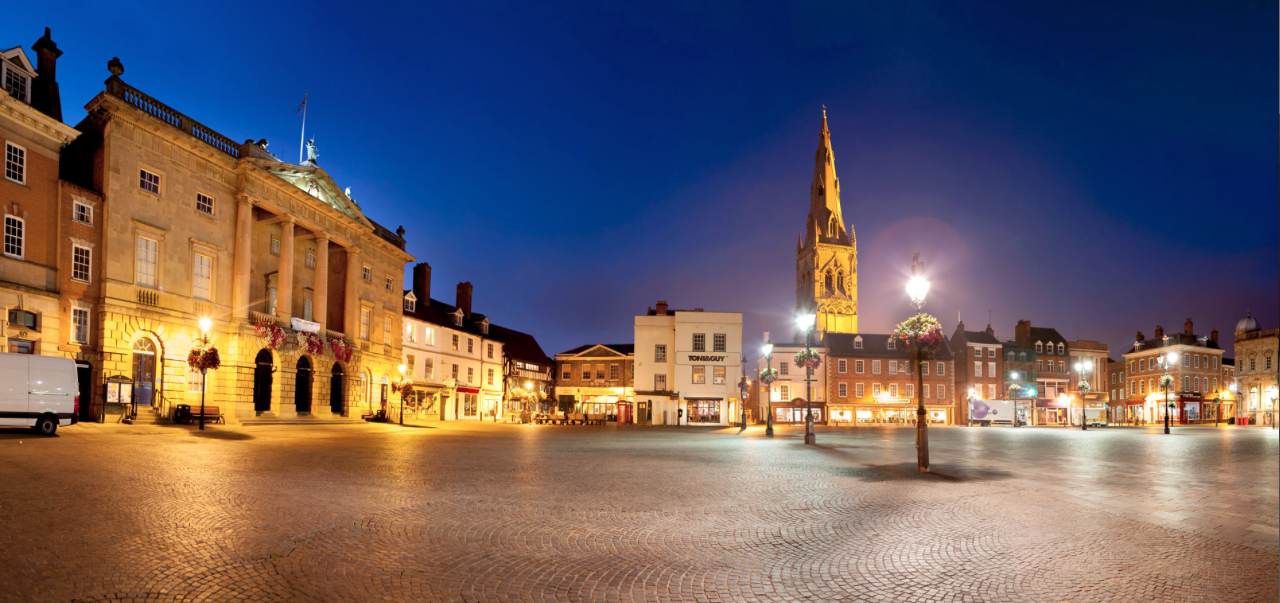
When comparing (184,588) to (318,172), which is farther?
(318,172)

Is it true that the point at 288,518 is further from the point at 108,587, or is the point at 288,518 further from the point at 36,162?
the point at 36,162

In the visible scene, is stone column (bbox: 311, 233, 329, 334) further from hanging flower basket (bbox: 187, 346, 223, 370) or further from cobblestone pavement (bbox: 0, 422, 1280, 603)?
cobblestone pavement (bbox: 0, 422, 1280, 603)

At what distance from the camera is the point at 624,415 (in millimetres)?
63500

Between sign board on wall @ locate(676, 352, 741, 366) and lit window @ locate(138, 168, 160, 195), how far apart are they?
4199cm

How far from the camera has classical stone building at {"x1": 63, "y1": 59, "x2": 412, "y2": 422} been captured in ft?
98.9

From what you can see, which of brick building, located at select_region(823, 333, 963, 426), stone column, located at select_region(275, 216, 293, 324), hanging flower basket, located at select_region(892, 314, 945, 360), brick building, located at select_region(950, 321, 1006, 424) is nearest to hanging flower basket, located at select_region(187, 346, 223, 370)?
stone column, located at select_region(275, 216, 293, 324)

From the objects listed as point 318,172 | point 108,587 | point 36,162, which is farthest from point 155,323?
point 108,587

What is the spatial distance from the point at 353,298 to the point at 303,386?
717cm

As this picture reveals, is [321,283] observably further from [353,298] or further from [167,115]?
[167,115]

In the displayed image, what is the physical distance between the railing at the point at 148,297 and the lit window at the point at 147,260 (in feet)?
1.47

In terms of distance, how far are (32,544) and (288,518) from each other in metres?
2.50

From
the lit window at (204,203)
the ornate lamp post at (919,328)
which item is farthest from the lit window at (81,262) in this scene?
the ornate lamp post at (919,328)

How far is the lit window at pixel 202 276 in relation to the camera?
34.5 meters

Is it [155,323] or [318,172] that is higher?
[318,172]
